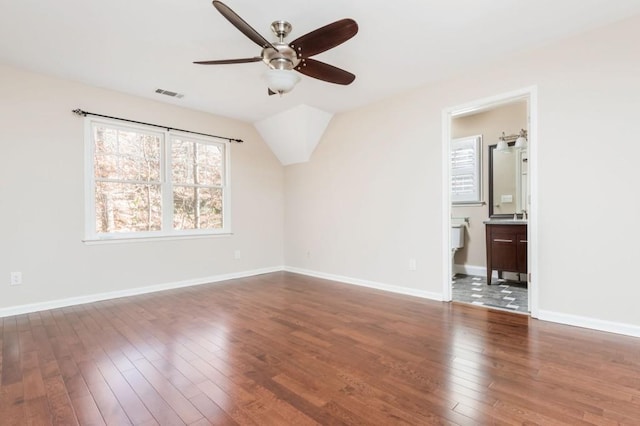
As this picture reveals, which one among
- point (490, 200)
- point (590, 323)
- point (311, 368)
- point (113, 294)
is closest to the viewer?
point (311, 368)

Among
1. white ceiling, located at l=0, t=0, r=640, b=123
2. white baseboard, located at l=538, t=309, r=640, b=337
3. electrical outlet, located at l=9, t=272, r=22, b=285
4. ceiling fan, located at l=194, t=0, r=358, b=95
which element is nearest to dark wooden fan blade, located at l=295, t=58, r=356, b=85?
ceiling fan, located at l=194, t=0, r=358, b=95

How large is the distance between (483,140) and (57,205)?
5614mm

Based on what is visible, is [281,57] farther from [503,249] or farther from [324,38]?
[503,249]

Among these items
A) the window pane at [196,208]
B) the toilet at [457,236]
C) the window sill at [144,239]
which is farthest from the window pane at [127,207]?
the toilet at [457,236]

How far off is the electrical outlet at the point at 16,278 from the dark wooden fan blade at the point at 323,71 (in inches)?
135

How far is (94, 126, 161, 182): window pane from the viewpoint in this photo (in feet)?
12.3

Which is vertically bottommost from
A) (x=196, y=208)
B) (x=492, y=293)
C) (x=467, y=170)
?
(x=492, y=293)

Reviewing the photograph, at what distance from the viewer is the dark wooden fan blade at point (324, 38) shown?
190cm

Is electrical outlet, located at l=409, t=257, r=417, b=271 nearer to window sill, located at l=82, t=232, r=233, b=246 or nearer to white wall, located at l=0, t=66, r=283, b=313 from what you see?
window sill, located at l=82, t=232, r=233, b=246

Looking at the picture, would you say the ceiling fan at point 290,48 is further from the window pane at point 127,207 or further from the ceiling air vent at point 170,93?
the window pane at point 127,207

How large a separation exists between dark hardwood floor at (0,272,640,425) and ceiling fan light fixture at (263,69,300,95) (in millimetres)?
1921

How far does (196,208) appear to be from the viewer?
4.58 m

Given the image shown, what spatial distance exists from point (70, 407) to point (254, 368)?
95 centimetres

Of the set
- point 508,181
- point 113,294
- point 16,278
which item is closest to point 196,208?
point 113,294
